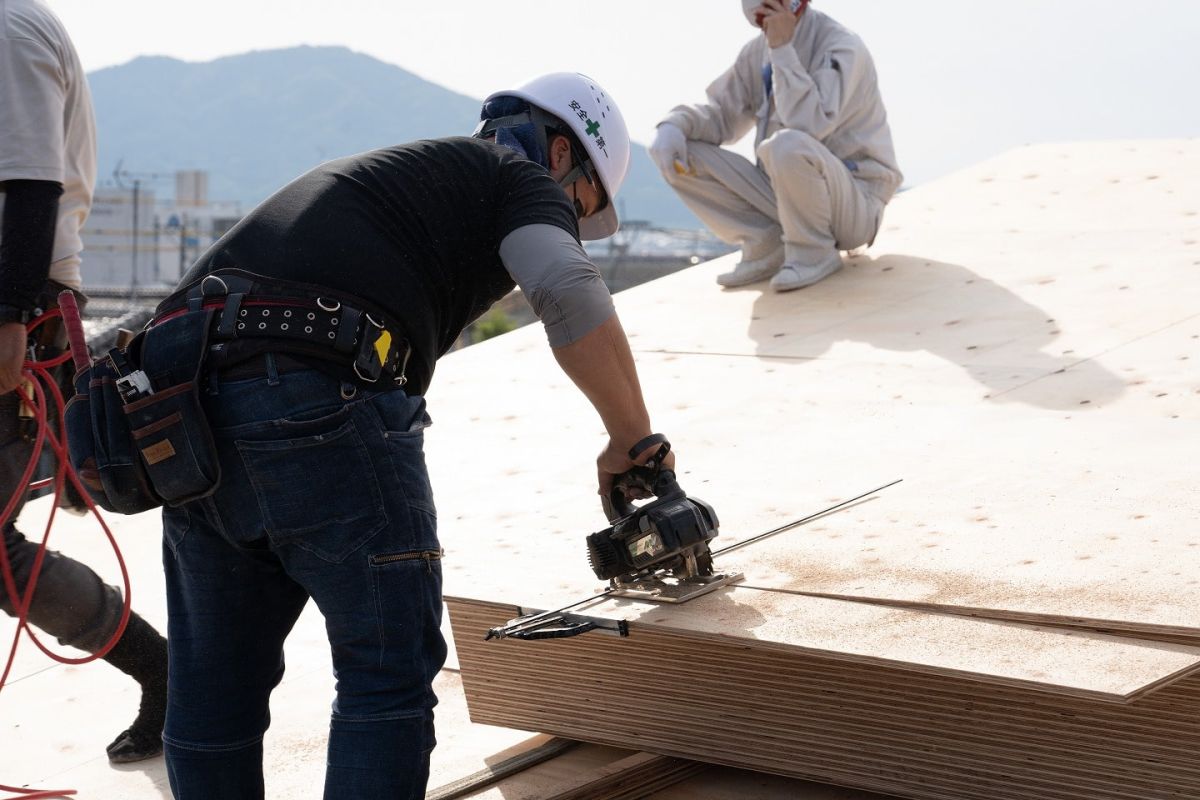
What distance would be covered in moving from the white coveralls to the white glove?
44 millimetres

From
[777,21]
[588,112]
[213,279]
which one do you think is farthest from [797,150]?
[213,279]

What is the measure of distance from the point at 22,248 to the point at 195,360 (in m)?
0.86

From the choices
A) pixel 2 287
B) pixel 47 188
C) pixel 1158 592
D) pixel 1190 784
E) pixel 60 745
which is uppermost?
pixel 47 188

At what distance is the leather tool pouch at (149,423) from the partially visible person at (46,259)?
2.06 feet

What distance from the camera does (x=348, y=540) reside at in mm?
1861

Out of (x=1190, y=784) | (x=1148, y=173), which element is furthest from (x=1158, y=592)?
(x=1148, y=173)

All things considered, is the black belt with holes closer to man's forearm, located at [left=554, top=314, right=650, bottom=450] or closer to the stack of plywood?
man's forearm, located at [left=554, top=314, right=650, bottom=450]

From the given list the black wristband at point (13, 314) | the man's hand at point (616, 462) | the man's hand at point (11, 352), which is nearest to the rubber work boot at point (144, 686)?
the man's hand at point (11, 352)

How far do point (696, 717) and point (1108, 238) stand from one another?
375cm

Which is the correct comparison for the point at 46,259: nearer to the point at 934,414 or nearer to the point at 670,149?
the point at 934,414

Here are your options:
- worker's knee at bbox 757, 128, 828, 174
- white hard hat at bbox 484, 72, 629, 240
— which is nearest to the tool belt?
white hard hat at bbox 484, 72, 629, 240

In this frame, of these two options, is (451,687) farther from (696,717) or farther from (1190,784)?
(1190,784)

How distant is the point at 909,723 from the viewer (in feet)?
7.50

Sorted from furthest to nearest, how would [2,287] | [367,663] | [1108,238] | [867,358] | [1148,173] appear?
[1148,173] → [1108,238] → [867,358] → [2,287] → [367,663]
